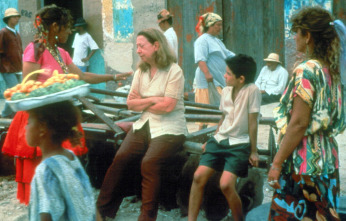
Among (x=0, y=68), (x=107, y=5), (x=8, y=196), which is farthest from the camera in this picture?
(x=107, y=5)

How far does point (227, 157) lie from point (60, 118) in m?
1.72

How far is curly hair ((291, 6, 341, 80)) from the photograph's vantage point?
9.08 feet

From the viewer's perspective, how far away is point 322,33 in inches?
109

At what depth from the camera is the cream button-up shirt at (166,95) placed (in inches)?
167

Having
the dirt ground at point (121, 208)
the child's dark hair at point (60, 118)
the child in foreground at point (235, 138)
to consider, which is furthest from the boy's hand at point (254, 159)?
the child's dark hair at point (60, 118)

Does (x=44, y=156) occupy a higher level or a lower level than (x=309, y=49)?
lower

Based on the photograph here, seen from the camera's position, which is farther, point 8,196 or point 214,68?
point 214,68

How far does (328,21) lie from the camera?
278cm

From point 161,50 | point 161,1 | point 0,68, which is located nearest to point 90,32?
point 161,1

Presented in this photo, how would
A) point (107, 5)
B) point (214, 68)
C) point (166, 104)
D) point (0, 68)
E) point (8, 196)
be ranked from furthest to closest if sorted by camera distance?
point (107, 5), point (0, 68), point (214, 68), point (8, 196), point (166, 104)

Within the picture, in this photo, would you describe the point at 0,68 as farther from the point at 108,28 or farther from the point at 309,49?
the point at 309,49

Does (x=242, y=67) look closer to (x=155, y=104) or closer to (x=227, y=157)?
(x=227, y=157)

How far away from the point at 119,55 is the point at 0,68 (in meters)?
2.82

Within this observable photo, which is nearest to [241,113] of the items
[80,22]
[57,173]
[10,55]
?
[57,173]
